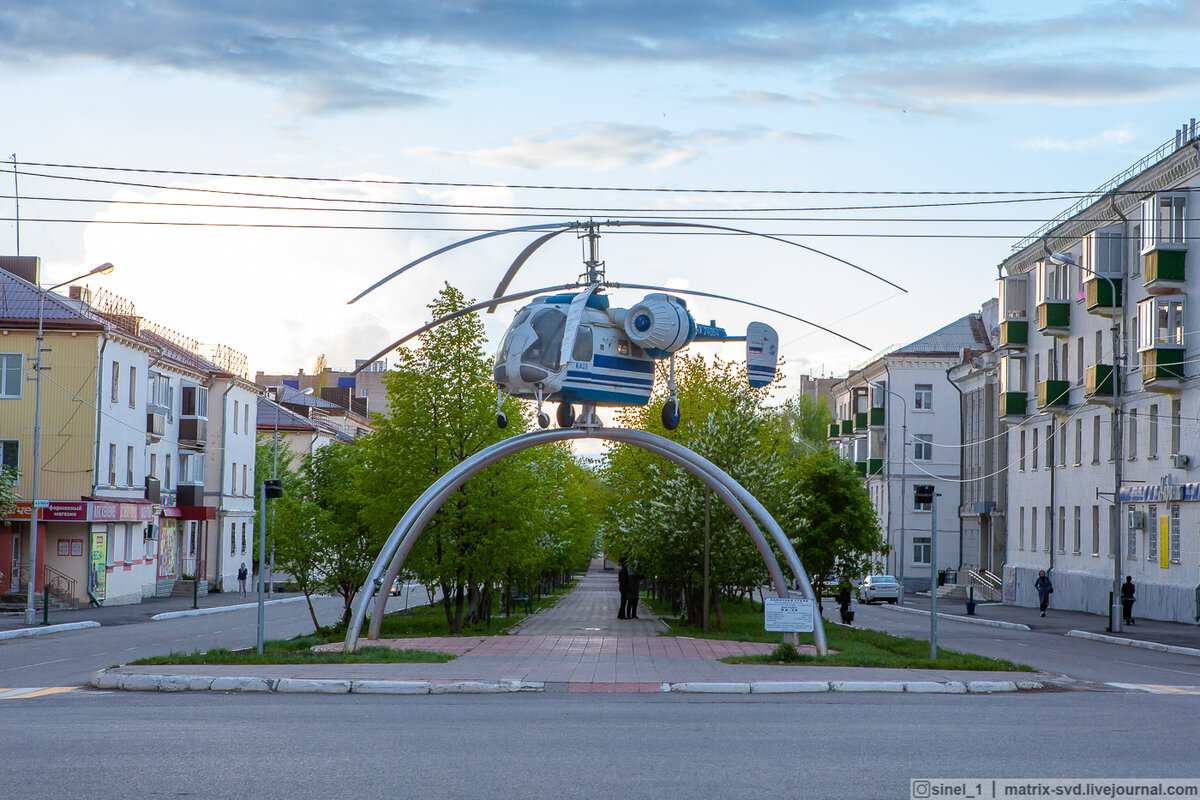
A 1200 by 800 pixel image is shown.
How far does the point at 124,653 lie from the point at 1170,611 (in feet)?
105

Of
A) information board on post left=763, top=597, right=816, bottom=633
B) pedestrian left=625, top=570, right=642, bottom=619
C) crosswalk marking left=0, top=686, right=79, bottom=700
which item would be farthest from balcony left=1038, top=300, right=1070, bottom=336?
crosswalk marking left=0, top=686, right=79, bottom=700

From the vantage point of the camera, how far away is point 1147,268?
43.1m

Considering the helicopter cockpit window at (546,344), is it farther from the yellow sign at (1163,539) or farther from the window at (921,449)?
the window at (921,449)

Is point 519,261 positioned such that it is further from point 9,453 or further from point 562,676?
point 9,453

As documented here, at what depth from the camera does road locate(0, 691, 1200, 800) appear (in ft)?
31.3

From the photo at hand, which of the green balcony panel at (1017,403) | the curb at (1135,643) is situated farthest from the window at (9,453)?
the green balcony panel at (1017,403)

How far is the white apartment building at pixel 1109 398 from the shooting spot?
139 ft

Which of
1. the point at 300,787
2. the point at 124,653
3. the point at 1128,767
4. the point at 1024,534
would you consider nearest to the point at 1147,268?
the point at 1024,534

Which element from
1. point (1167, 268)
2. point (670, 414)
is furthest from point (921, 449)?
point (670, 414)

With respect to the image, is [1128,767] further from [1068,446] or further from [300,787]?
→ [1068,446]

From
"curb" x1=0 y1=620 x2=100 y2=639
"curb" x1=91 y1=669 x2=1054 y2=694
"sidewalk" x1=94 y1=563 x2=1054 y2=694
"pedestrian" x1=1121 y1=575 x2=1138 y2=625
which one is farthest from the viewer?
"pedestrian" x1=1121 y1=575 x2=1138 y2=625

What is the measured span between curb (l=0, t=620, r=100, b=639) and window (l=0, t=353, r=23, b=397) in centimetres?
1249

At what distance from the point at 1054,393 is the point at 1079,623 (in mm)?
13165

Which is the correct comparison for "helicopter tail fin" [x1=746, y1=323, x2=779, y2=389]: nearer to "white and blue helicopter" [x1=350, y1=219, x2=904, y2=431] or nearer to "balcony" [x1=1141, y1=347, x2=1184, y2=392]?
"white and blue helicopter" [x1=350, y1=219, x2=904, y2=431]
